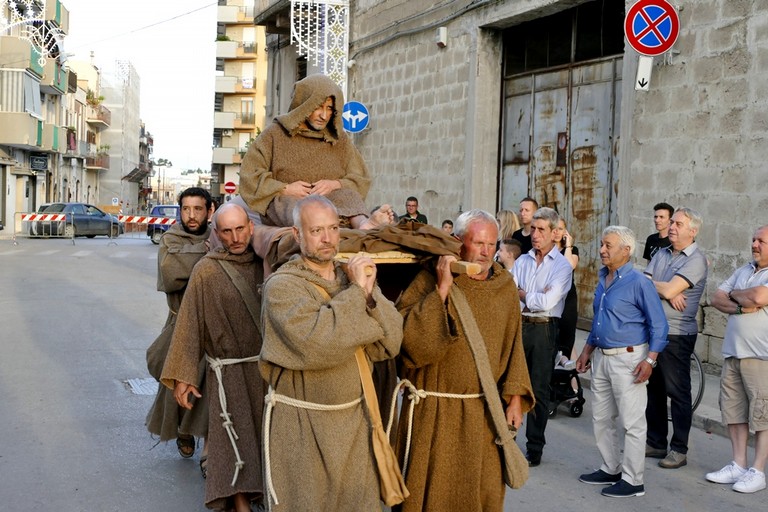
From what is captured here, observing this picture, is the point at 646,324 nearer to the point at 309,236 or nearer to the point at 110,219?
the point at 309,236

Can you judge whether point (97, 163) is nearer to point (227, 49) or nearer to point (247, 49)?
point (227, 49)

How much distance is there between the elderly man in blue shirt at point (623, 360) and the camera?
19.8ft

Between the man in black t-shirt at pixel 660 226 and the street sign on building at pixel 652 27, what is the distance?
2.39 m

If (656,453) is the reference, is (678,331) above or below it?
above

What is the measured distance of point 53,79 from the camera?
2051 inches

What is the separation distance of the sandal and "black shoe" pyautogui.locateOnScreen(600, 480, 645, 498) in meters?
3.00

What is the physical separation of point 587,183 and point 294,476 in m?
9.92

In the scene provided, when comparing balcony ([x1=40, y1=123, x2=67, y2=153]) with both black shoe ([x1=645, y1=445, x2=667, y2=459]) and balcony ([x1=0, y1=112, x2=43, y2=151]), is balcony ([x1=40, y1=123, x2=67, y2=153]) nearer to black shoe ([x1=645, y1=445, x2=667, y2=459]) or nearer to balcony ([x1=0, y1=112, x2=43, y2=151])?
balcony ([x1=0, y1=112, x2=43, y2=151])

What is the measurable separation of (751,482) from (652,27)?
6024mm

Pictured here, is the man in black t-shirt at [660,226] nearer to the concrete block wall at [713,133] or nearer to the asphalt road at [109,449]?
the concrete block wall at [713,133]

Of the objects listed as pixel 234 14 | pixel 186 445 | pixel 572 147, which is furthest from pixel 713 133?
pixel 234 14

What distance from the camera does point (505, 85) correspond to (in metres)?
15.2

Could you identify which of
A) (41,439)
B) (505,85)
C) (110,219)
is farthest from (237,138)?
(41,439)

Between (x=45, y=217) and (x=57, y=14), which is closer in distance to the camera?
(x=45, y=217)
